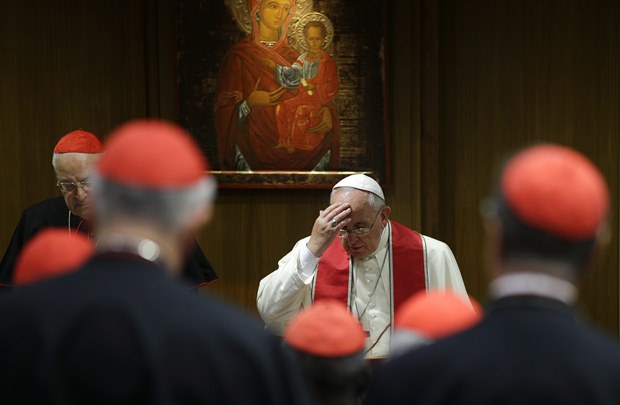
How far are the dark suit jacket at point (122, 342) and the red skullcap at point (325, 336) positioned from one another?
1.61ft

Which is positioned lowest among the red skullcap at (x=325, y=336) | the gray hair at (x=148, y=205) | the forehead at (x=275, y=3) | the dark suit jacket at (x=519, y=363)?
the red skullcap at (x=325, y=336)

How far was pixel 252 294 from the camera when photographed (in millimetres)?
6949

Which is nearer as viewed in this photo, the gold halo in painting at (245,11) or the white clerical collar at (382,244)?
the white clerical collar at (382,244)

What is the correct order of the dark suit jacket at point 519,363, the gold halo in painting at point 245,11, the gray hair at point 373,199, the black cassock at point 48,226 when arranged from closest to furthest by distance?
the dark suit jacket at point 519,363
the gray hair at point 373,199
the black cassock at point 48,226
the gold halo in painting at point 245,11

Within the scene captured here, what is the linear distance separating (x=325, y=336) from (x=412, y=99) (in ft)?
14.4

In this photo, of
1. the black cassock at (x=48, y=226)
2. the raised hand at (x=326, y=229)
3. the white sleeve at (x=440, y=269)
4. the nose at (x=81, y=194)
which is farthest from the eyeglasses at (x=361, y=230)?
the nose at (x=81, y=194)

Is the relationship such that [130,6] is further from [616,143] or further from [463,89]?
[616,143]

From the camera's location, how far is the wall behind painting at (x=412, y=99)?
6.79 meters

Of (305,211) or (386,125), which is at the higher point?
(386,125)

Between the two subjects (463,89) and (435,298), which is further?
(463,89)

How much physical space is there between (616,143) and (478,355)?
532 cm

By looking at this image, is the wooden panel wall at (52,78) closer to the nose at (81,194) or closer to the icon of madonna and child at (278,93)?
the icon of madonna and child at (278,93)

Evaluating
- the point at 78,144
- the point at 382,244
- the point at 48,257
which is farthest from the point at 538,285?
the point at 78,144

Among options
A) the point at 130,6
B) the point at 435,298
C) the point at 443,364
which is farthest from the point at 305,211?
the point at 443,364
